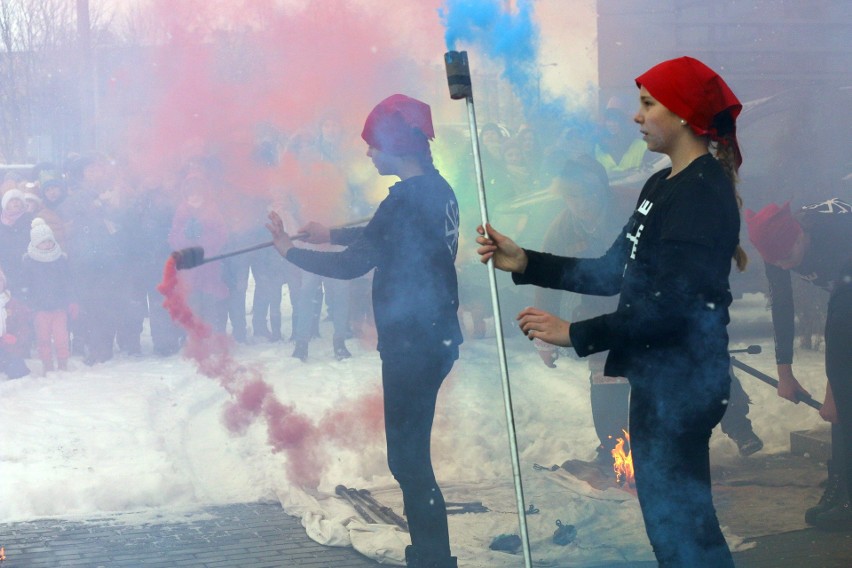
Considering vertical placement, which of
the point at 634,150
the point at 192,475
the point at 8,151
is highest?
the point at 8,151

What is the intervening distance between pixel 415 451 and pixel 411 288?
0.62m

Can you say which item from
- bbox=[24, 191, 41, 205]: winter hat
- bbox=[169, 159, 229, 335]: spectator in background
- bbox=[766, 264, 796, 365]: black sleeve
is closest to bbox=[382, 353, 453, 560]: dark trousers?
bbox=[766, 264, 796, 365]: black sleeve

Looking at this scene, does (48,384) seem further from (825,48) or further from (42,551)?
(825,48)

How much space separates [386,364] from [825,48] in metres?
5.01

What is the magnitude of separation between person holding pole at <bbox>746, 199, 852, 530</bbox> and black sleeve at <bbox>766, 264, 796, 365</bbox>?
0.17m

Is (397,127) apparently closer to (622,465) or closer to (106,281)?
(622,465)

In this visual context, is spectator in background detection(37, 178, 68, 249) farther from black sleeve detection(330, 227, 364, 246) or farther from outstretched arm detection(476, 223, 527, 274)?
outstretched arm detection(476, 223, 527, 274)

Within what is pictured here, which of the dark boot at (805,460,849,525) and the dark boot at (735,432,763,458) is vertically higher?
the dark boot at (805,460,849,525)

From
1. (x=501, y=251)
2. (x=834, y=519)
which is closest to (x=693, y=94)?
(x=501, y=251)

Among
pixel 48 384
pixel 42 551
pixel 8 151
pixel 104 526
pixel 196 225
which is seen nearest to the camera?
pixel 42 551

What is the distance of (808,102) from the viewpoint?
7754mm

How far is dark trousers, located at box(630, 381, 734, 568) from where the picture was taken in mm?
2838

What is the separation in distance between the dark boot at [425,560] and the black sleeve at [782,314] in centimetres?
213

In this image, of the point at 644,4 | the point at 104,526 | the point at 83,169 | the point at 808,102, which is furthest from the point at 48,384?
the point at 808,102
